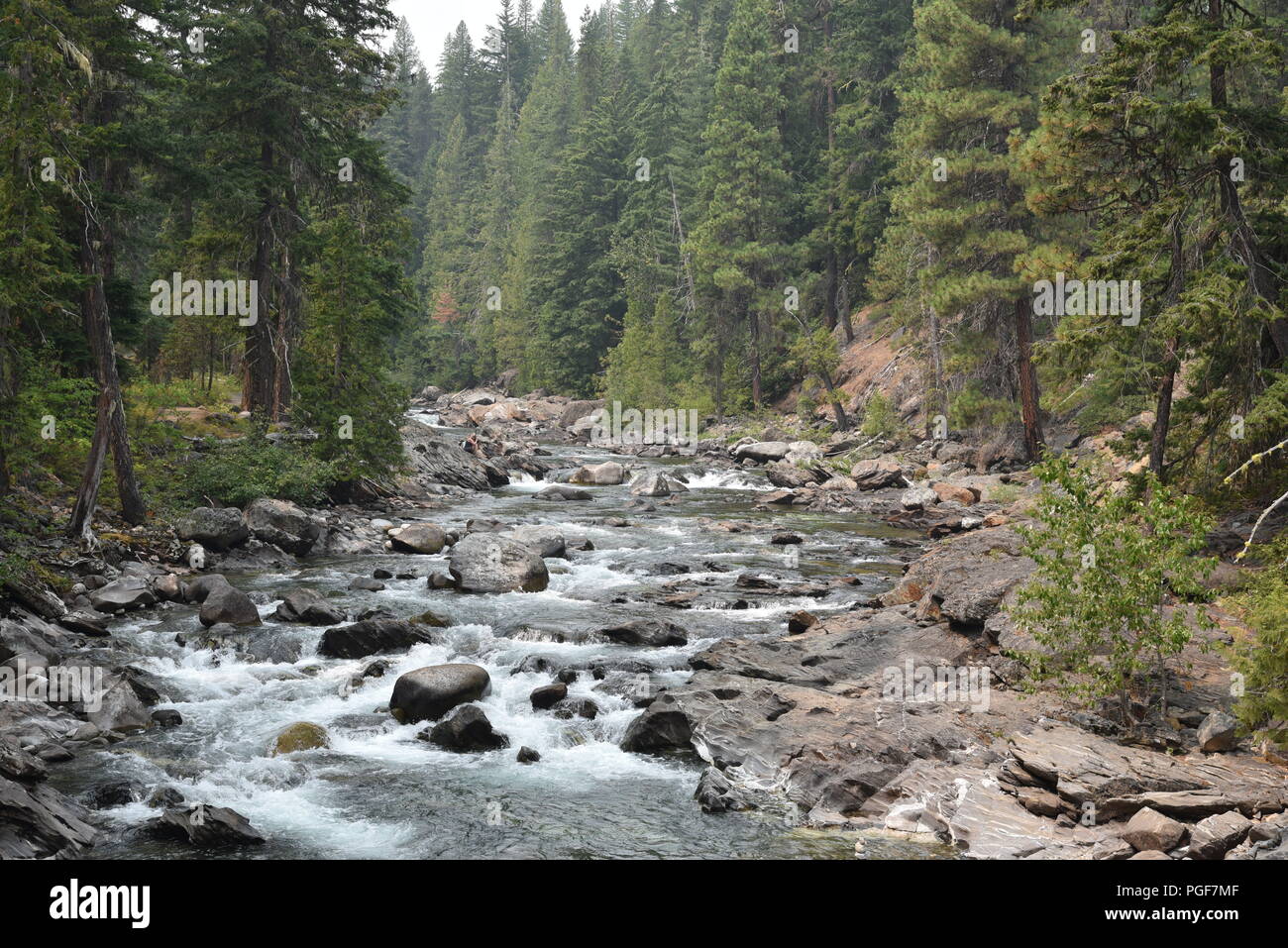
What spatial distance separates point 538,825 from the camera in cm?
→ 901

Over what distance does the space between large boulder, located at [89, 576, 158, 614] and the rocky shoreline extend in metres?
0.04

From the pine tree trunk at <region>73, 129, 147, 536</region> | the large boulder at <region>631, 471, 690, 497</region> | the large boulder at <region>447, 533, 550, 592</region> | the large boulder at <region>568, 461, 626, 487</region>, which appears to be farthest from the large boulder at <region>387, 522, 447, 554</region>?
the large boulder at <region>568, 461, 626, 487</region>

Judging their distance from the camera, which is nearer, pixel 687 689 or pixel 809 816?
pixel 809 816

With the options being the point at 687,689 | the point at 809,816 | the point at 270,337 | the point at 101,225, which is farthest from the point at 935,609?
the point at 270,337

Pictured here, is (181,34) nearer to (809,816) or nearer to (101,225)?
(101,225)

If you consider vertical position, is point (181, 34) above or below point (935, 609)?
above

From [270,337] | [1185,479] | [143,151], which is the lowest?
[1185,479]

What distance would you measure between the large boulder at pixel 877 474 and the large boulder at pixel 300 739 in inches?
888

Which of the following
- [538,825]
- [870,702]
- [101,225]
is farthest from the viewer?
[101,225]

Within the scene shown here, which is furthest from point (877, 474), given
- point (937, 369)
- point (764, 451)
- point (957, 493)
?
point (764, 451)

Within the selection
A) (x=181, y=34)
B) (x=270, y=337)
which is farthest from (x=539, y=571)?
(x=181, y=34)

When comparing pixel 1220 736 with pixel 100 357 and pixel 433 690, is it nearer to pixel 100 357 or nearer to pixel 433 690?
pixel 433 690

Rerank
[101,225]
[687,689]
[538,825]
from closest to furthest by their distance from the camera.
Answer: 1. [538,825]
2. [687,689]
3. [101,225]

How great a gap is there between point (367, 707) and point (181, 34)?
71.0 feet
